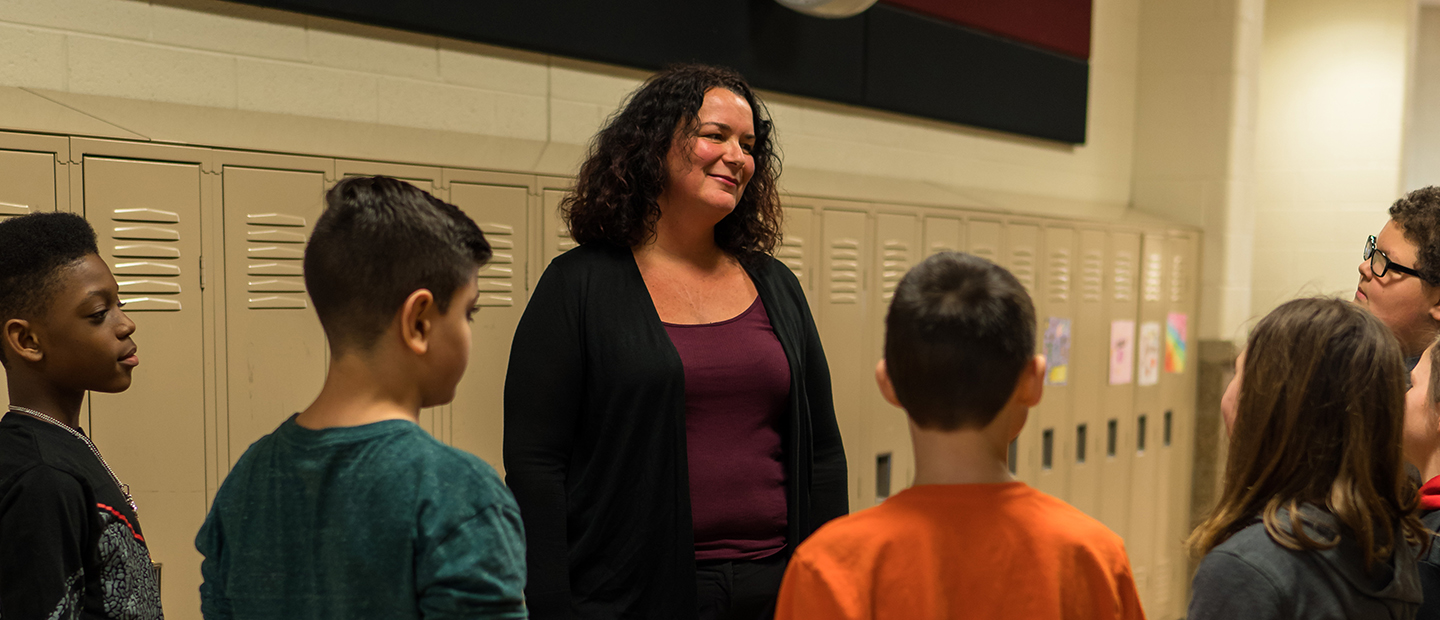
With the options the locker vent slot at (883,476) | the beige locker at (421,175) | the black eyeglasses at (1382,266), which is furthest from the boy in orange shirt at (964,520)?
the locker vent slot at (883,476)

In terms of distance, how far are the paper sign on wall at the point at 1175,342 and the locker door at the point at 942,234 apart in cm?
162

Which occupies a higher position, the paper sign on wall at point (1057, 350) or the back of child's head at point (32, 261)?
the back of child's head at point (32, 261)

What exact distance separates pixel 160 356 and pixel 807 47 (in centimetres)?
233

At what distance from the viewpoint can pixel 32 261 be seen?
4.36ft

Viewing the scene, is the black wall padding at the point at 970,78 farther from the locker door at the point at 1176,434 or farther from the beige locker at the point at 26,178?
the beige locker at the point at 26,178

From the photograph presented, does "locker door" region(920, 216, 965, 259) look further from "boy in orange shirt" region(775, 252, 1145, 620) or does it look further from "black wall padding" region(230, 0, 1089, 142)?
"boy in orange shirt" region(775, 252, 1145, 620)

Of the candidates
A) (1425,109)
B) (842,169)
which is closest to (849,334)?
(842,169)

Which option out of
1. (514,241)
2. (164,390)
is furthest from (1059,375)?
(164,390)

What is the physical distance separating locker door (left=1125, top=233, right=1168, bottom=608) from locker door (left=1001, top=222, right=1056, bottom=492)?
83 cm

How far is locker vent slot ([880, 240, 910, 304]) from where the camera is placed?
11.0 ft

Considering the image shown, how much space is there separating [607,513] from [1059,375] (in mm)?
2949

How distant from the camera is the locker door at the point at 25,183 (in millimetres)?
1777

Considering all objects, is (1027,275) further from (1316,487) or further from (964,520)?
(964,520)

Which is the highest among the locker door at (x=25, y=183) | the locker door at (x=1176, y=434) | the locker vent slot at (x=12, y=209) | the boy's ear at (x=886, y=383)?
the locker door at (x=25, y=183)
